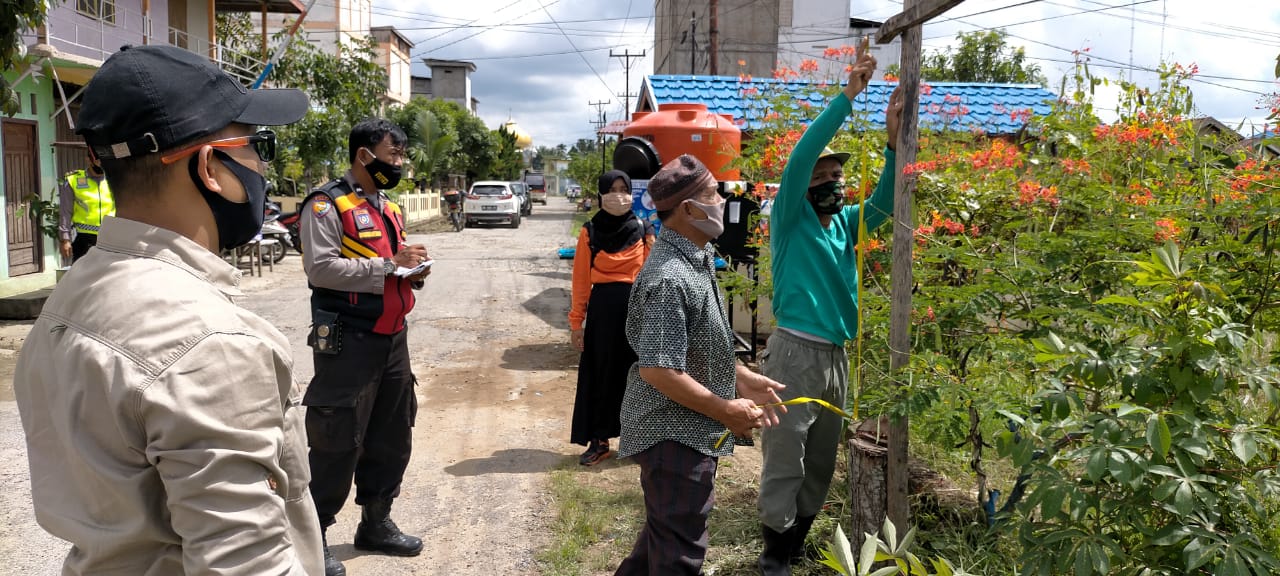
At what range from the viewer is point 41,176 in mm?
13000

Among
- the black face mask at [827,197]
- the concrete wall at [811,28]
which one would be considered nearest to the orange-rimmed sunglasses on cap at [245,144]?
the black face mask at [827,197]

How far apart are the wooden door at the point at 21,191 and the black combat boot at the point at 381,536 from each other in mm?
10347

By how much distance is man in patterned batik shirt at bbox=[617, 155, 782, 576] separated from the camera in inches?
115

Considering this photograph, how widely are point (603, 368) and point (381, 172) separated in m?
2.13

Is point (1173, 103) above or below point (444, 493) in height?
above

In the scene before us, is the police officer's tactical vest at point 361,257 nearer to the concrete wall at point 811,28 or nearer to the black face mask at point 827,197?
the black face mask at point 827,197

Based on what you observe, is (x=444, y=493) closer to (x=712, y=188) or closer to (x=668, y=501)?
(x=668, y=501)

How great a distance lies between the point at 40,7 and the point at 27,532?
3224 mm

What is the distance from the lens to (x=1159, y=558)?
2.52 metres

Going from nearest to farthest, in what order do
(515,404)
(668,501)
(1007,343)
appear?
(668,501) < (1007,343) < (515,404)

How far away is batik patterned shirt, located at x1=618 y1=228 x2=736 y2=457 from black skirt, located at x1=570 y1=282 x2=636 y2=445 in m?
2.50

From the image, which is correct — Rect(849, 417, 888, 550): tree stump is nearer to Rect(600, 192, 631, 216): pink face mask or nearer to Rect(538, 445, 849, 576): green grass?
Rect(538, 445, 849, 576): green grass

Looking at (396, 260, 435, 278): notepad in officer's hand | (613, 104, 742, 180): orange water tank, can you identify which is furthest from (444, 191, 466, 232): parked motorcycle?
(396, 260, 435, 278): notepad in officer's hand

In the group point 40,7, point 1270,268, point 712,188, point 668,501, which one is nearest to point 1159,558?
point 1270,268
